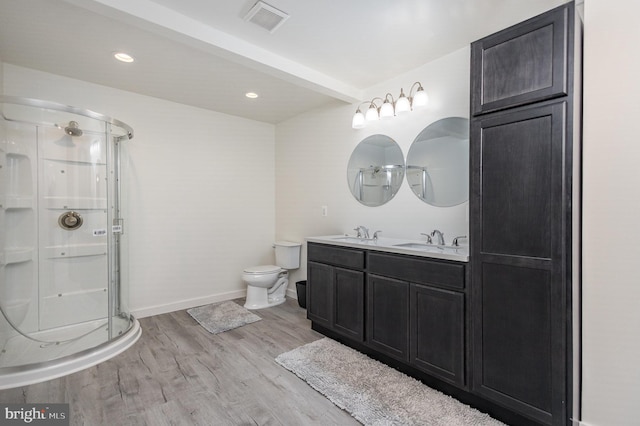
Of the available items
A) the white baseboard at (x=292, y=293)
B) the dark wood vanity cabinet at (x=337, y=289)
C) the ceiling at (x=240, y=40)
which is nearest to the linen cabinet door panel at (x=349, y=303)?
the dark wood vanity cabinet at (x=337, y=289)

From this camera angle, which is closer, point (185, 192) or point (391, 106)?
point (391, 106)

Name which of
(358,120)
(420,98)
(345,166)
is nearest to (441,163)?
(420,98)

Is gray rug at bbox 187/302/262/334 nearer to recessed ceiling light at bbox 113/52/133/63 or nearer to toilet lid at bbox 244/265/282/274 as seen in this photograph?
toilet lid at bbox 244/265/282/274

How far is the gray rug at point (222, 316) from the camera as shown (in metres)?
3.10

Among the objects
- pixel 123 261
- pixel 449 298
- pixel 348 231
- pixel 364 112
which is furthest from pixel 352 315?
pixel 123 261

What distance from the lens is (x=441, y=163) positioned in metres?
2.56

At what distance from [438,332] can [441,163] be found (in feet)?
4.46

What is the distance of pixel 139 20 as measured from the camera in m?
1.89

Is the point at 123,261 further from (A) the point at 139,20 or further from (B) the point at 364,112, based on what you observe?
(B) the point at 364,112

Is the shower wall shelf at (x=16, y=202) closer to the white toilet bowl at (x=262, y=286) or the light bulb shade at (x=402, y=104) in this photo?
the white toilet bowl at (x=262, y=286)

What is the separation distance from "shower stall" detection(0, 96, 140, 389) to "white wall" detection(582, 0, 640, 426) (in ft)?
10.5

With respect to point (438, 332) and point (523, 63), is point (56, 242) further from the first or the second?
point (523, 63)

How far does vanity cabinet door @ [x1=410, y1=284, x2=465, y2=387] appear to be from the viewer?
1824 mm

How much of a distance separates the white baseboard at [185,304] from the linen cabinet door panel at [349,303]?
6.25 feet
